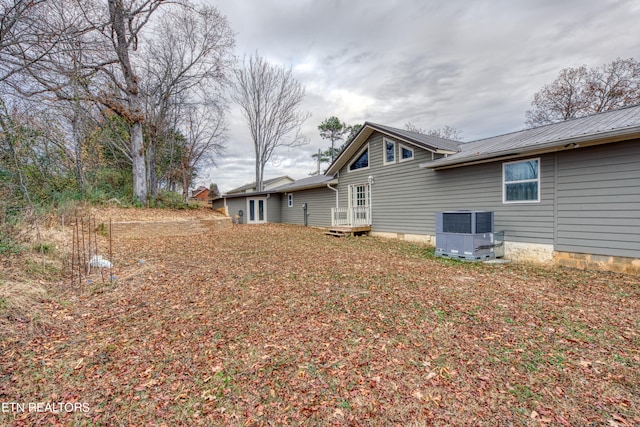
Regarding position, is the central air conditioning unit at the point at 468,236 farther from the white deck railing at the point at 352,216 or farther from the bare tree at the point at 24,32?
the bare tree at the point at 24,32

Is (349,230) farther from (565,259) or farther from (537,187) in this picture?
(565,259)

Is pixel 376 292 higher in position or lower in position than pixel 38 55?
lower

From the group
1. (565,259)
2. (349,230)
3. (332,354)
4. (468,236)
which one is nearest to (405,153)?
(349,230)

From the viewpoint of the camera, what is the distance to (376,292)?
177 inches

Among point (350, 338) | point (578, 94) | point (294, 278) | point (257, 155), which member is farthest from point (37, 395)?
point (578, 94)

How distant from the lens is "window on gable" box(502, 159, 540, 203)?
6.81 metres

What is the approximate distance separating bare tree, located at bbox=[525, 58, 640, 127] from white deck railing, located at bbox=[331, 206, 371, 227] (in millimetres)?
15006

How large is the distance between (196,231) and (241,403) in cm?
1074

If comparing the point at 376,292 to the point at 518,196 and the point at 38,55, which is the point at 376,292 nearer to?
the point at 518,196

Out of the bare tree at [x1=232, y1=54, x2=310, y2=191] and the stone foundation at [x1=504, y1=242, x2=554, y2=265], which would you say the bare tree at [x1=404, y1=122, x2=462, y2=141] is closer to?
the bare tree at [x1=232, y1=54, x2=310, y2=191]

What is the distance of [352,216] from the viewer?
478 inches

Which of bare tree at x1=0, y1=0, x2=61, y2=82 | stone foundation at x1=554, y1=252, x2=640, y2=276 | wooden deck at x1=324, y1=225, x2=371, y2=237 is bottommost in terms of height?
stone foundation at x1=554, y1=252, x2=640, y2=276

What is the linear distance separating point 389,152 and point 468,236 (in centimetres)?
501

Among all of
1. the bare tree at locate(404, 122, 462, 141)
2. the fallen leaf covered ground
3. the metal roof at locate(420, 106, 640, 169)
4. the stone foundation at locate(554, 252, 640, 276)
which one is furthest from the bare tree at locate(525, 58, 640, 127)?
the fallen leaf covered ground
